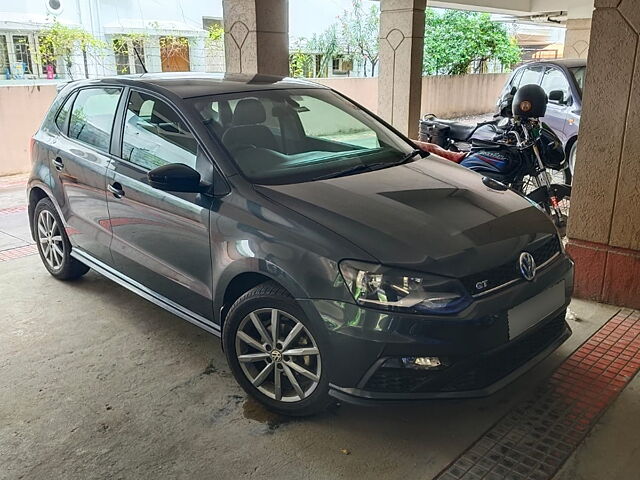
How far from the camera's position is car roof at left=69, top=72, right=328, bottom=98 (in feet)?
12.1

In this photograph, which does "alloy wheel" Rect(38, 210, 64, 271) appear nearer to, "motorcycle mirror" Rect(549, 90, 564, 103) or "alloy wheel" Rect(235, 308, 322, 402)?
"alloy wheel" Rect(235, 308, 322, 402)

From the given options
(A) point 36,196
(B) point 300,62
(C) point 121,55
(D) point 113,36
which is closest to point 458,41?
(B) point 300,62

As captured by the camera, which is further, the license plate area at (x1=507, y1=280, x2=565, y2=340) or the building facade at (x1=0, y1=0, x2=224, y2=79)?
the building facade at (x1=0, y1=0, x2=224, y2=79)

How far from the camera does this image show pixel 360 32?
18.7 meters

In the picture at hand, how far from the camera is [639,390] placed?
11.1 ft

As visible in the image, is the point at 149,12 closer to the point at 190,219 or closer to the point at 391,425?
the point at 190,219

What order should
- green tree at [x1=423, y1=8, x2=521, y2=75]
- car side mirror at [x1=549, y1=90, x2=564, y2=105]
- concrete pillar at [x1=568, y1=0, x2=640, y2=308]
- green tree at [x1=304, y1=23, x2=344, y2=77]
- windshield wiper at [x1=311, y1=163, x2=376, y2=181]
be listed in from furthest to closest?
green tree at [x1=423, y1=8, x2=521, y2=75], green tree at [x1=304, y1=23, x2=344, y2=77], car side mirror at [x1=549, y1=90, x2=564, y2=105], concrete pillar at [x1=568, y1=0, x2=640, y2=308], windshield wiper at [x1=311, y1=163, x2=376, y2=181]

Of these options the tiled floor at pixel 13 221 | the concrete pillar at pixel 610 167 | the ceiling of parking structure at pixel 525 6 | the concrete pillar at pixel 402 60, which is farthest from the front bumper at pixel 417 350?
the ceiling of parking structure at pixel 525 6

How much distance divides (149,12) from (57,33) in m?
4.72

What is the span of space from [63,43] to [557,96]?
337 inches

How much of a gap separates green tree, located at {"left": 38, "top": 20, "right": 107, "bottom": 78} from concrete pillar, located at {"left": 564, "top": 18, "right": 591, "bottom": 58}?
11281mm

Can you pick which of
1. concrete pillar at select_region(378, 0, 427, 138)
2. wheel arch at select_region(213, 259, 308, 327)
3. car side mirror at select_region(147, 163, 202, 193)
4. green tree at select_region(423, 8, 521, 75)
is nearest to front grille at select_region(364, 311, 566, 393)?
wheel arch at select_region(213, 259, 308, 327)

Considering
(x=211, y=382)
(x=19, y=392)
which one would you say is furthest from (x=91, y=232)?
(x=211, y=382)

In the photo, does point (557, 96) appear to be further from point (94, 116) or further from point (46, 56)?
point (46, 56)
